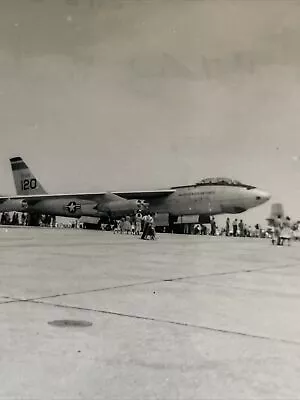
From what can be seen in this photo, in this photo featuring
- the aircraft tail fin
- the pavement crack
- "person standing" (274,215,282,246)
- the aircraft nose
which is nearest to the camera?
the pavement crack

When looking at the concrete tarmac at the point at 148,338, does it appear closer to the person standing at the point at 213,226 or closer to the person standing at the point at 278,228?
the person standing at the point at 278,228

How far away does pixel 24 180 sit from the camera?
25969mm

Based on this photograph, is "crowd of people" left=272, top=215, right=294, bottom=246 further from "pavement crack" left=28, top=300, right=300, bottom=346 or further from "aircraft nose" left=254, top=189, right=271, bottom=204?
"pavement crack" left=28, top=300, right=300, bottom=346

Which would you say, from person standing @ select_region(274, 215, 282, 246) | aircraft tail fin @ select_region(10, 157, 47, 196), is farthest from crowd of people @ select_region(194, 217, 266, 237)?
aircraft tail fin @ select_region(10, 157, 47, 196)

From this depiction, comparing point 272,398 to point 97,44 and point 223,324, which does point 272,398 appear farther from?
point 97,44

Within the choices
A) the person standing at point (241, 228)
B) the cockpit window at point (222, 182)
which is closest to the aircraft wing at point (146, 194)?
the cockpit window at point (222, 182)

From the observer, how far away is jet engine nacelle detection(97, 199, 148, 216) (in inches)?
723

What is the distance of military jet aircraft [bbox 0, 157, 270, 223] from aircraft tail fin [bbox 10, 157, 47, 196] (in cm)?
213

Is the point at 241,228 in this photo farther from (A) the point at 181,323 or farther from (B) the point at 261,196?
(A) the point at 181,323

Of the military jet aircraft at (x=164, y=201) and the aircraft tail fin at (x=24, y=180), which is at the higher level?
the aircraft tail fin at (x=24, y=180)

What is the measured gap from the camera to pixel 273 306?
2939 mm

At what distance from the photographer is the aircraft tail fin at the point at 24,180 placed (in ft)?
83.8

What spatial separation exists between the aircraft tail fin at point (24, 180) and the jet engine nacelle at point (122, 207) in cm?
702

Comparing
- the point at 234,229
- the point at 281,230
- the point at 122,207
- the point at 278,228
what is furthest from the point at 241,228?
the point at 281,230
